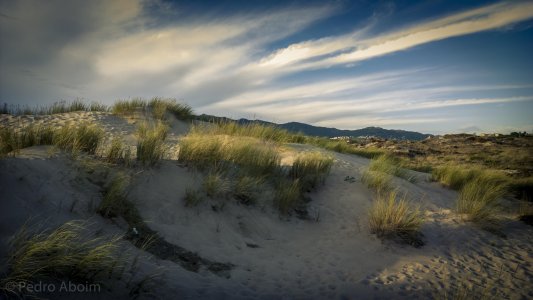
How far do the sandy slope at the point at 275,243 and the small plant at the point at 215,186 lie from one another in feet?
0.90

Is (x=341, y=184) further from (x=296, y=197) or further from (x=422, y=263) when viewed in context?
(x=422, y=263)

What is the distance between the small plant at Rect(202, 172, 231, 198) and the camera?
5.95 m

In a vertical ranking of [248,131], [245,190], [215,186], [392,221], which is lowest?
[392,221]

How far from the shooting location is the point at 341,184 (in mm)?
8297

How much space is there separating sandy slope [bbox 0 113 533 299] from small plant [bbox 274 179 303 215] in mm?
204

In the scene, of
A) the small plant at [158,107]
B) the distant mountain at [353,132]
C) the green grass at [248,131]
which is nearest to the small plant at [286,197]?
the green grass at [248,131]

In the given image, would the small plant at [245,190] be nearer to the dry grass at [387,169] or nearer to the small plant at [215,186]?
the small plant at [215,186]

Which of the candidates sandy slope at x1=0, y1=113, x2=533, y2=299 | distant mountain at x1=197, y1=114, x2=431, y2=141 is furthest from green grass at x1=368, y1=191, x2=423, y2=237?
distant mountain at x1=197, y1=114, x2=431, y2=141

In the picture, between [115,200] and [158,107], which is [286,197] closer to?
[115,200]

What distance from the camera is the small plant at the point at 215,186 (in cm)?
595

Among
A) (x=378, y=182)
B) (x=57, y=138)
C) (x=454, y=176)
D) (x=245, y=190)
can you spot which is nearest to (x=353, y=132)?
(x=454, y=176)

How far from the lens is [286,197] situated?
22.1 feet

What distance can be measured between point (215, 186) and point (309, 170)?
3.04 meters

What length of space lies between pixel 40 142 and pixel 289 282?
5.18m
